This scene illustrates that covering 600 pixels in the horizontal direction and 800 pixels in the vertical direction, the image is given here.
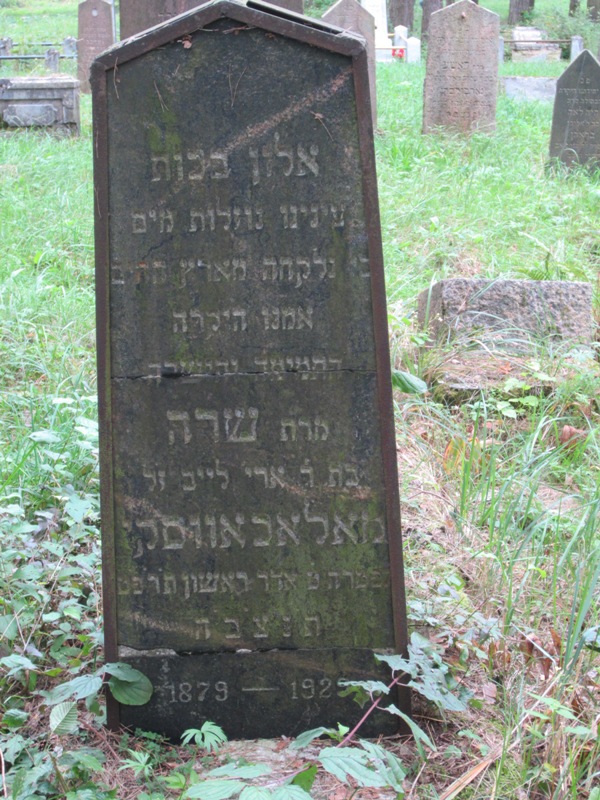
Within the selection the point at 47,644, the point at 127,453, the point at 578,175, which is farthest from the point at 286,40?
the point at 578,175

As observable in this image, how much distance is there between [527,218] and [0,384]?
13.9 feet

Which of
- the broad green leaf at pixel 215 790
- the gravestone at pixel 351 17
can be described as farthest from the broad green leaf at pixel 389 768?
the gravestone at pixel 351 17

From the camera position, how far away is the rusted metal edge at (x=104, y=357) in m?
2.09

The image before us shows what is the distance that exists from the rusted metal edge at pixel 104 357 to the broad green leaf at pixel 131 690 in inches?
1.8

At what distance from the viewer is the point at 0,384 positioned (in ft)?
14.0

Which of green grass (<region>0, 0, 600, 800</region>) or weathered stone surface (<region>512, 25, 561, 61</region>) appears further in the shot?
weathered stone surface (<region>512, 25, 561, 61</region>)

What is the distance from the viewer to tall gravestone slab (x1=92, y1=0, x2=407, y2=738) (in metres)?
2.07

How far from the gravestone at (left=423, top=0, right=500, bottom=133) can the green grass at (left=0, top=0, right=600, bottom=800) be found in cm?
355

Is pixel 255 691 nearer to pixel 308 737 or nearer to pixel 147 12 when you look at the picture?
pixel 308 737

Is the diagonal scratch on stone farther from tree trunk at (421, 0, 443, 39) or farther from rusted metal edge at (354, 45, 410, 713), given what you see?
tree trunk at (421, 0, 443, 39)

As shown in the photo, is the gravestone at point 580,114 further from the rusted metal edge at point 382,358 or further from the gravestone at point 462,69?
the rusted metal edge at point 382,358

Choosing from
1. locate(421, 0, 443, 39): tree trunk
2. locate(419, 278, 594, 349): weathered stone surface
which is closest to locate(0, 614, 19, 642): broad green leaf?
locate(419, 278, 594, 349): weathered stone surface

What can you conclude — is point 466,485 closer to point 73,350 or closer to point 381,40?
point 73,350

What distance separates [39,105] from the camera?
1027 cm
